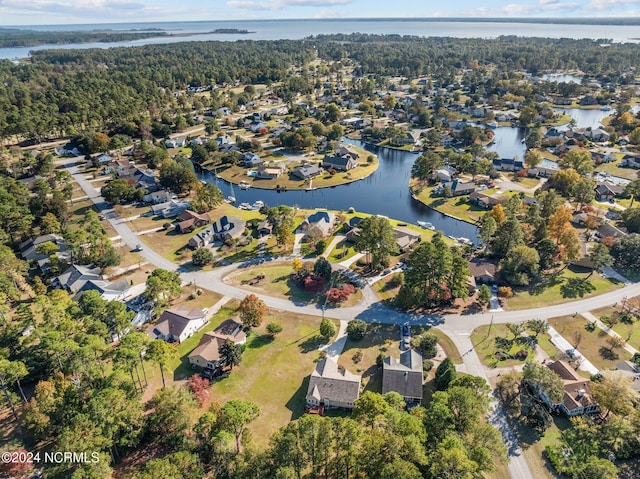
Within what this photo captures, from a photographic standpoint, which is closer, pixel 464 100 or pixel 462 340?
pixel 462 340

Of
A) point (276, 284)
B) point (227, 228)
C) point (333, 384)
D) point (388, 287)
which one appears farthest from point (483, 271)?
point (227, 228)

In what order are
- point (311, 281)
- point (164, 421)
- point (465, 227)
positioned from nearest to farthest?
point (164, 421), point (311, 281), point (465, 227)

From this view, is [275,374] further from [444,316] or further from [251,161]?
[251,161]

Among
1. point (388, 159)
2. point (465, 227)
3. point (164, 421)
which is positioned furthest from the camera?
point (388, 159)

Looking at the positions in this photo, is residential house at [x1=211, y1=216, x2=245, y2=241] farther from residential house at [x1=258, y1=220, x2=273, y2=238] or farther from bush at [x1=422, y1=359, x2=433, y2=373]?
bush at [x1=422, y1=359, x2=433, y2=373]

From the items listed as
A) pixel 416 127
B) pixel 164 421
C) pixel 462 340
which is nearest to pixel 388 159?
pixel 416 127

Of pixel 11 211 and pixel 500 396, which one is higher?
pixel 11 211

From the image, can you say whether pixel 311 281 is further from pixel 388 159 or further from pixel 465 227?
pixel 388 159
